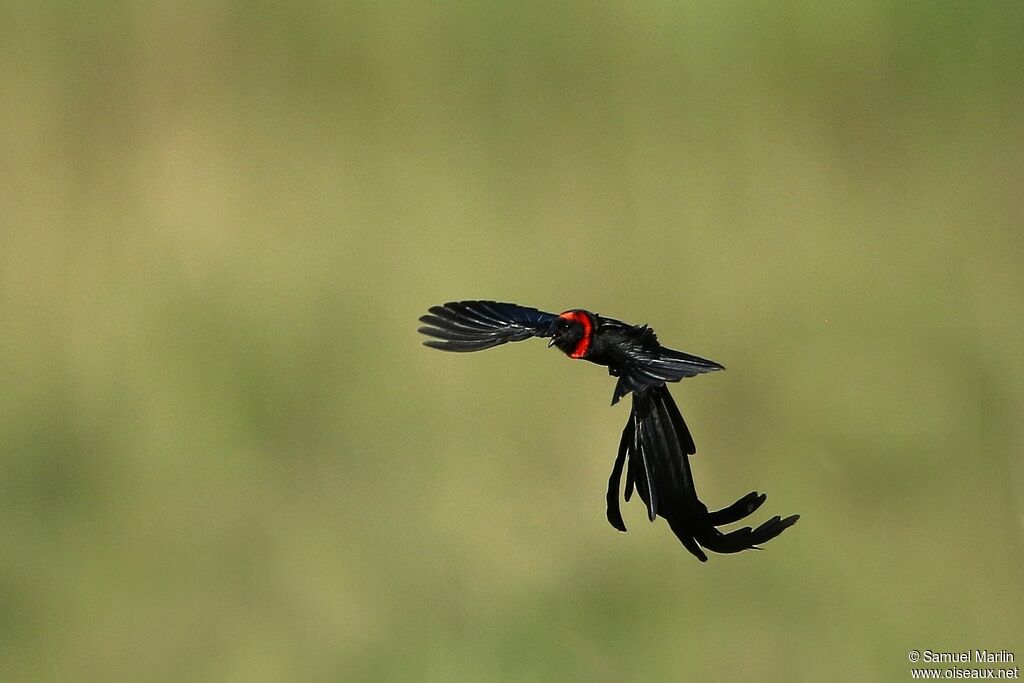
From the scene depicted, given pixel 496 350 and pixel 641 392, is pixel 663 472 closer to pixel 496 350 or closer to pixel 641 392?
pixel 641 392

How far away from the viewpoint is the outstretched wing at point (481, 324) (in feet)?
12.6

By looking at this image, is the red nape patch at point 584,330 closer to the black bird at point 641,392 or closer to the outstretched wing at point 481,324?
the black bird at point 641,392

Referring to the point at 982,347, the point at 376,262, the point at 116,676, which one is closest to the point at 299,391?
the point at 376,262

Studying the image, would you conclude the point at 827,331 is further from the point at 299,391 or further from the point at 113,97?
the point at 113,97

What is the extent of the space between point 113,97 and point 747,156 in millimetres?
2655

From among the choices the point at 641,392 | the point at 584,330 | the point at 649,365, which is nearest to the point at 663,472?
the point at 641,392

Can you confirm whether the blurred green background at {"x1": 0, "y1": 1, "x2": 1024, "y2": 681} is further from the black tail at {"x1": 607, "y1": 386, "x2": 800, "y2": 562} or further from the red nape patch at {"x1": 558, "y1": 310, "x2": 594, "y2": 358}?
the red nape patch at {"x1": 558, "y1": 310, "x2": 594, "y2": 358}

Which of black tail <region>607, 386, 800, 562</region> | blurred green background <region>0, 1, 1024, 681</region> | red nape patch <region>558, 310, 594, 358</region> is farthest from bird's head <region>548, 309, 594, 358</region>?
blurred green background <region>0, 1, 1024, 681</region>

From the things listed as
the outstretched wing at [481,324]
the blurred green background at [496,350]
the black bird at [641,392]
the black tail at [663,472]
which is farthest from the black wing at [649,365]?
the blurred green background at [496,350]

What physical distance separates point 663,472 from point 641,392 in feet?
0.63

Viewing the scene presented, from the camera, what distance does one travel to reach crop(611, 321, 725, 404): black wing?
3340mm

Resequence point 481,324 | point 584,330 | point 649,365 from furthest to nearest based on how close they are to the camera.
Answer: point 481,324
point 584,330
point 649,365

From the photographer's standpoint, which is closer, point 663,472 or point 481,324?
point 481,324

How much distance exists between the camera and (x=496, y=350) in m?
6.82
